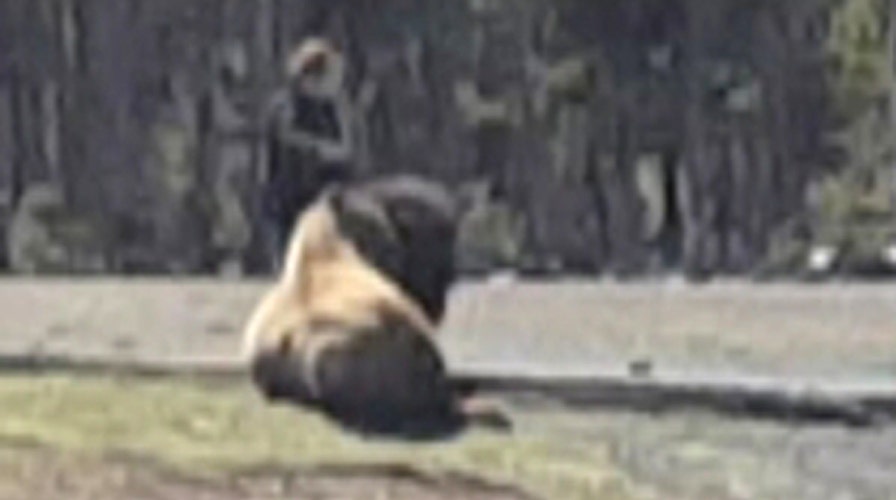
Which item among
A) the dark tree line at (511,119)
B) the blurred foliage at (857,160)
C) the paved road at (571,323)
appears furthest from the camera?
the dark tree line at (511,119)

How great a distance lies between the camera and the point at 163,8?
21.3 meters

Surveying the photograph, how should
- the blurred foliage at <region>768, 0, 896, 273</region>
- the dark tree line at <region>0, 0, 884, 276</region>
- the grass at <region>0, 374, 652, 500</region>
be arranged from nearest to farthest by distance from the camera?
1. the grass at <region>0, 374, 652, 500</region>
2. the blurred foliage at <region>768, 0, 896, 273</region>
3. the dark tree line at <region>0, 0, 884, 276</region>

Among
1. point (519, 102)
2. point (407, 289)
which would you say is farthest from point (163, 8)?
point (407, 289)

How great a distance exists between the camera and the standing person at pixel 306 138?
16.8m

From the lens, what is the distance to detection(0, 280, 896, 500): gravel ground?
1270 cm

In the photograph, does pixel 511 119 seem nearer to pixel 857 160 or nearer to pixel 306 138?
pixel 857 160

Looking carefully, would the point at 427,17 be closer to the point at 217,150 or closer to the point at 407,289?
the point at 217,150

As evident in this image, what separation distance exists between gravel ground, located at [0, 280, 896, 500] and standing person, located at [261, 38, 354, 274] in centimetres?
69

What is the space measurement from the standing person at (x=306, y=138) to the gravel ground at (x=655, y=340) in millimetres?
691

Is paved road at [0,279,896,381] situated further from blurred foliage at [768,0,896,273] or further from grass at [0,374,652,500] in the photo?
grass at [0,374,652,500]

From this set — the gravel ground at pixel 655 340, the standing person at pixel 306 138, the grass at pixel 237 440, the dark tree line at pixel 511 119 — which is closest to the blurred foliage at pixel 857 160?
the dark tree line at pixel 511 119

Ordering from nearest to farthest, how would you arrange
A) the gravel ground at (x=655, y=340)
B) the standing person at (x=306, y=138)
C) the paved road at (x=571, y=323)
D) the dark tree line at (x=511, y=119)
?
the gravel ground at (x=655, y=340) → the paved road at (x=571, y=323) → the standing person at (x=306, y=138) → the dark tree line at (x=511, y=119)

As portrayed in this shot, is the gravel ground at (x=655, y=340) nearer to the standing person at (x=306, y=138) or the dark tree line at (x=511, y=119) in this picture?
the standing person at (x=306, y=138)

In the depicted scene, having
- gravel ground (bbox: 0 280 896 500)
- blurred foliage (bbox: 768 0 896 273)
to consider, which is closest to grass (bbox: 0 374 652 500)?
gravel ground (bbox: 0 280 896 500)
